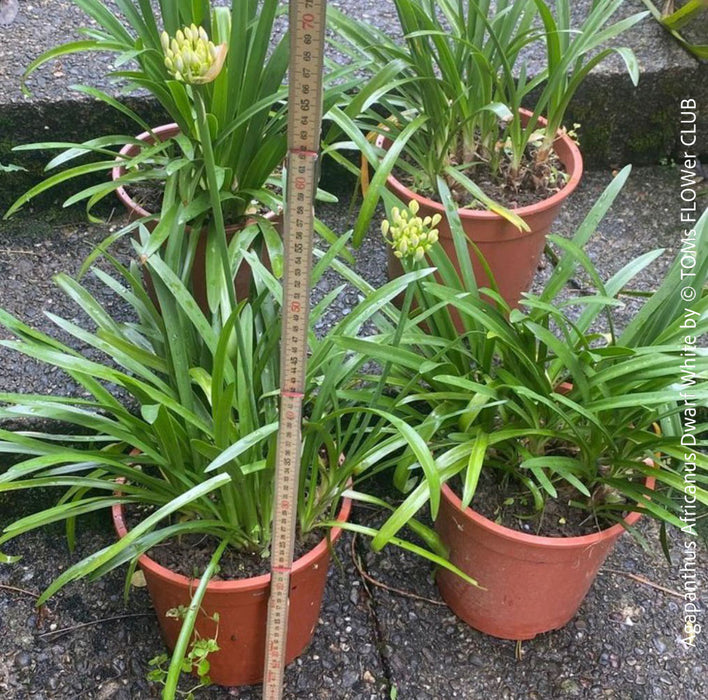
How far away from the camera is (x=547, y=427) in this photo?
1.34 metres

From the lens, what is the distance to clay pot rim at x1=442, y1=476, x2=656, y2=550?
128 centimetres

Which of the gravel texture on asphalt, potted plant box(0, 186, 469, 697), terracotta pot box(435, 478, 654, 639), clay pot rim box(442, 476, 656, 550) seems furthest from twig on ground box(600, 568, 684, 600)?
potted plant box(0, 186, 469, 697)

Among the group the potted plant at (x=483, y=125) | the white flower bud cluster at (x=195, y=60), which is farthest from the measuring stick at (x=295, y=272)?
the potted plant at (x=483, y=125)

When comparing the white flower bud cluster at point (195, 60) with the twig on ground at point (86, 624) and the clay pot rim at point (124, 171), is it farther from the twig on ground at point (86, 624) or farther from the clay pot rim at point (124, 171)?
the twig on ground at point (86, 624)

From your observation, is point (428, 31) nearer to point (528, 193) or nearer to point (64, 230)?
point (528, 193)

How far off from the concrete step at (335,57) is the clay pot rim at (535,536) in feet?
3.64

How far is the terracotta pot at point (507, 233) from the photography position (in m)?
1.60

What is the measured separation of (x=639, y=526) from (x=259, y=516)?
0.83 meters

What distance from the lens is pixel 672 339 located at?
131 cm

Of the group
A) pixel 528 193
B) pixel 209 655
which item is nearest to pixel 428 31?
pixel 528 193

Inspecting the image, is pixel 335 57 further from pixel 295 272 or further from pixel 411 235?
pixel 295 272

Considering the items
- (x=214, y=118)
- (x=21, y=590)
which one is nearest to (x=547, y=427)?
(x=214, y=118)

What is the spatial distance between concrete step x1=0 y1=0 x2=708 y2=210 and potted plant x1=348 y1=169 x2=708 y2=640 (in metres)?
0.78

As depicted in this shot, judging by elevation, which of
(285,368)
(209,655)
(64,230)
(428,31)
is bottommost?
(209,655)
